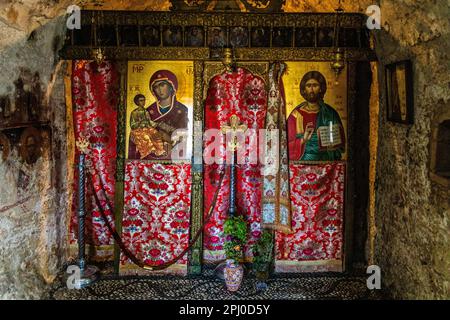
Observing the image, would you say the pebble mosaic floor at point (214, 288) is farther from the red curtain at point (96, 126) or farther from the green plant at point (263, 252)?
the red curtain at point (96, 126)

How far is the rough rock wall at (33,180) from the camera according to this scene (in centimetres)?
392

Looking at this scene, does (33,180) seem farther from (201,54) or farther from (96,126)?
(201,54)

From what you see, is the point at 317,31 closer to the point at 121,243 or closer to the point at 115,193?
the point at 115,193

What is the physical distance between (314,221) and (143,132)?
263 centimetres

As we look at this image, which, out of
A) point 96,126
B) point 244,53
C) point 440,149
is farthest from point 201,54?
point 440,149

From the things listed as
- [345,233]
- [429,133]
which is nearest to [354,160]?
[345,233]

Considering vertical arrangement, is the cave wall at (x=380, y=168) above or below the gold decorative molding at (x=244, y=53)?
below

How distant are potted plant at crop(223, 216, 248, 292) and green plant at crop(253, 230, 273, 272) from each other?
25 centimetres

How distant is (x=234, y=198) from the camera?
5.18 m

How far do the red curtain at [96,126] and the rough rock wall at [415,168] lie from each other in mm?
3536

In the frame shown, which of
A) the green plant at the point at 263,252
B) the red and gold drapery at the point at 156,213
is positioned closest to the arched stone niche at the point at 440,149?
the green plant at the point at 263,252

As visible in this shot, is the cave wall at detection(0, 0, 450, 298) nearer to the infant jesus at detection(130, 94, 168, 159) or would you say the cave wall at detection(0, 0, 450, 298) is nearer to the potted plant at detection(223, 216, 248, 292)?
the infant jesus at detection(130, 94, 168, 159)

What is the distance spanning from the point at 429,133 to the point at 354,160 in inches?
61.3

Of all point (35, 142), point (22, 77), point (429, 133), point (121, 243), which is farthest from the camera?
point (121, 243)
